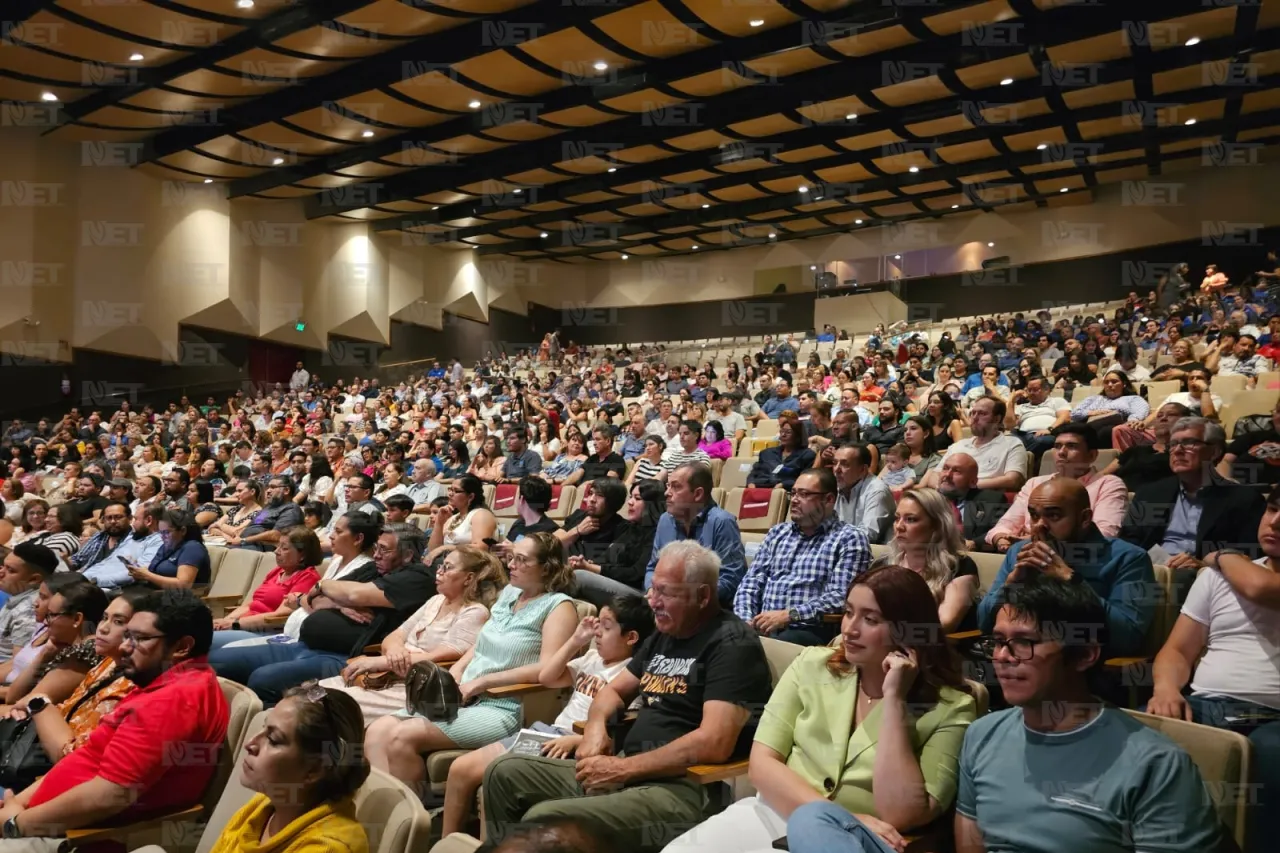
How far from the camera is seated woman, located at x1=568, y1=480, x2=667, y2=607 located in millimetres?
3729

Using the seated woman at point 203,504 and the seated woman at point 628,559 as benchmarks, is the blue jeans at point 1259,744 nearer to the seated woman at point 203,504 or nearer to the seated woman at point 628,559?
the seated woman at point 628,559

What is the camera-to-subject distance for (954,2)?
877 centimetres

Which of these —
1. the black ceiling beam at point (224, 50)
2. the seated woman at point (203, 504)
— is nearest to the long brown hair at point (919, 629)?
the seated woman at point (203, 504)

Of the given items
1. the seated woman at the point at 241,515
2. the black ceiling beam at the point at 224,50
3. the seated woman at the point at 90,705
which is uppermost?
the black ceiling beam at the point at 224,50

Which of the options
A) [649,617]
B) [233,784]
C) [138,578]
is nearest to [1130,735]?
[649,617]

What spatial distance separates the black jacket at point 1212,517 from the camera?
2783 millimetres

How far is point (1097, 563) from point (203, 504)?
666 centimetres

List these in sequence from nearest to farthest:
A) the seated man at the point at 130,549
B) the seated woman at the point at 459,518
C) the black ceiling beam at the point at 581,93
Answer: the seated woman at the point at 459,518 → the seated man at the point at 130,549 → the black ceiling beam at the point at 581,93

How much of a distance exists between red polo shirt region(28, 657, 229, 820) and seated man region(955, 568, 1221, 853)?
169cm

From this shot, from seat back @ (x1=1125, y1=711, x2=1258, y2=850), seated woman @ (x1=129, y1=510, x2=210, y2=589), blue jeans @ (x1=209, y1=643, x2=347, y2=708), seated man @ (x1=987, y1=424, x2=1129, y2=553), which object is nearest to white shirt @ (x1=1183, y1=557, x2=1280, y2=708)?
seat back @ (x1=1125, y1=711, x2=1258, y2=850)

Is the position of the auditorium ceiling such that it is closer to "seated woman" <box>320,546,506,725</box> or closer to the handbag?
"seated woman" <box>320,546,506,725</box>

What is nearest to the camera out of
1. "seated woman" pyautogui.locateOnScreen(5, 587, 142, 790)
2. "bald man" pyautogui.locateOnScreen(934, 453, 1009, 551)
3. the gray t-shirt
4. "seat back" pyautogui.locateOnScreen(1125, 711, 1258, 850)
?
the gray t-shirt

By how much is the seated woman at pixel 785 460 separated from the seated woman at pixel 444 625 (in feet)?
7.38

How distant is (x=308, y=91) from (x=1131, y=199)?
A: 14408 mm
